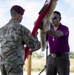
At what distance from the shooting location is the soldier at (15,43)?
3.91 m

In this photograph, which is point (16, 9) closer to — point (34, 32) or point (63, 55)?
point (34, 32)

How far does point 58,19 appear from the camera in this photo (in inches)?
199

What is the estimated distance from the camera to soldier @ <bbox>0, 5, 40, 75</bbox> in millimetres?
3914

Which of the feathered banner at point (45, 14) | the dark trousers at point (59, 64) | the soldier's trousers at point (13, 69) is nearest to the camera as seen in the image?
the soldier's trousers at point (13, 69)

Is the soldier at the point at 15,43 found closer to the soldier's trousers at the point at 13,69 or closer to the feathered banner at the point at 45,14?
the soldier's trousers at the point at 13,69

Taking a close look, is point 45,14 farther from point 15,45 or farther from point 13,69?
point 13,69

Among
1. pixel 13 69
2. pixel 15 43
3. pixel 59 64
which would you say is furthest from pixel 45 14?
pixel 59 64

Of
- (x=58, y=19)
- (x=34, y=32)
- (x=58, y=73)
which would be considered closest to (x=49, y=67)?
(x=58, y=73)

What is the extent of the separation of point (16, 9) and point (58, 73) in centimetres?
155

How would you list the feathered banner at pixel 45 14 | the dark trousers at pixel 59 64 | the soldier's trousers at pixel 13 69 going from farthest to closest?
1. the dark trousers at pixel 59 64
2. the feathered banner at pixel 45 14
3. the soldier's trousers at pixel 13 69

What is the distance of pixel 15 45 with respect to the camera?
3.94 m

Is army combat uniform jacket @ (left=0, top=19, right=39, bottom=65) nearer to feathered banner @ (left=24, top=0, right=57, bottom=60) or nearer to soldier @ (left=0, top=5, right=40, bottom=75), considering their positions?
soldier @ (left=0, top=5, right=40, bottom=75)

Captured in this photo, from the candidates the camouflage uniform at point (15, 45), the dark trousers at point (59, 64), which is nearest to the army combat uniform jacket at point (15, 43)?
the camouflage uniform at point (15, 45)

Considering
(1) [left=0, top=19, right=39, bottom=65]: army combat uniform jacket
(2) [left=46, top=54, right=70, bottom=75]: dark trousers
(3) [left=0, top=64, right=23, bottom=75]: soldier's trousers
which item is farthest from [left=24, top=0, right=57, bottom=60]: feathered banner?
(2) [left=46, top=54, right=70, bottom=75]: dark trousers
